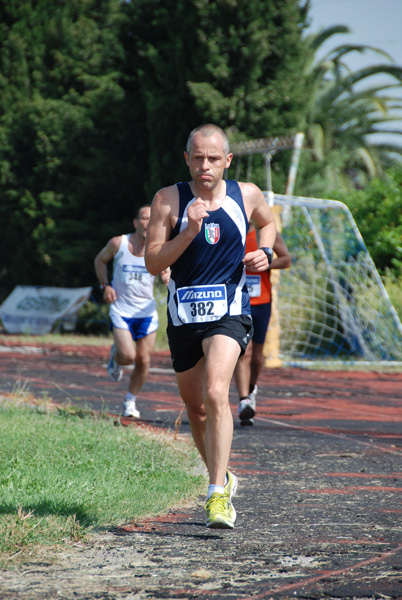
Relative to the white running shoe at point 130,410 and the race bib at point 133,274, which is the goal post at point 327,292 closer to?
the race bib at point 133,274

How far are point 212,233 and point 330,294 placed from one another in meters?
13.1

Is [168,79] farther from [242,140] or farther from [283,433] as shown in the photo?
[283,433]

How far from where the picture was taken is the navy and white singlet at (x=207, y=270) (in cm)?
450

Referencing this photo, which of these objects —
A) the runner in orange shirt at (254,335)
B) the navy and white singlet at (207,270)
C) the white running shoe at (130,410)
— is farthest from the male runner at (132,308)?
the navy and white singlet at (207,270)

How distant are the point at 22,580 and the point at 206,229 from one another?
6.44 ft

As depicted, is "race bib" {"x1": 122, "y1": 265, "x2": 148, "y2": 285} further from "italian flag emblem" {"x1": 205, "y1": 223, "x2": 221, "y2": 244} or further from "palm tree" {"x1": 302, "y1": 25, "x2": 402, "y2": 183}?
"palm tree" {"x1": 302, "y1": 25, "x2": 402, "y2": 183}

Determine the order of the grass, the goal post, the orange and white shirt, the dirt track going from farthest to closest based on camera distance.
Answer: the goal post, the orange and white shirt, the grass, the dirt track

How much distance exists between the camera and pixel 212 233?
4504 mm

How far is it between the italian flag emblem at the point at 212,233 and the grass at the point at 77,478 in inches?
57.5

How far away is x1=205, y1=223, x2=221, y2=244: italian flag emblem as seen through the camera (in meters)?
4.49

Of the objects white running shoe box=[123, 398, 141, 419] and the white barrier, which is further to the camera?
the white barrier

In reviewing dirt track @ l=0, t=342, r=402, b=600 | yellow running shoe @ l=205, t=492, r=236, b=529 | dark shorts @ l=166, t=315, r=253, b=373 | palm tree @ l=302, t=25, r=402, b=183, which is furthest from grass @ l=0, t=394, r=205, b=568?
palm tree @ l=302, t=25, r=402, b=183

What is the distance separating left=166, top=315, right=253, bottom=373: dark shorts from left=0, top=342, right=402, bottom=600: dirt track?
33.0 inches

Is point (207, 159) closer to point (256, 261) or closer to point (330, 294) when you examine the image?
point (256, 261)
